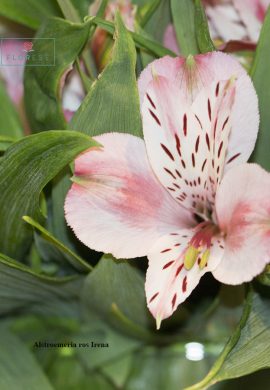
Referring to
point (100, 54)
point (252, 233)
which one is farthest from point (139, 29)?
point (252, 233)

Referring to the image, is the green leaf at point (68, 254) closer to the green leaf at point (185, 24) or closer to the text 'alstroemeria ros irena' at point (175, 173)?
the text 'alstroemeria ros irena' at point (175, 173)

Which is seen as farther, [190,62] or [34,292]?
[34,292]

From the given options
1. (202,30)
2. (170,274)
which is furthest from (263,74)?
(170,274)

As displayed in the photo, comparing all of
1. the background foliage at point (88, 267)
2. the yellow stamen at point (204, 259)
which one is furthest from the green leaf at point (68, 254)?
the yellow stamen at point (204, 259)

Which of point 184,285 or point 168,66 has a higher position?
point 168,66

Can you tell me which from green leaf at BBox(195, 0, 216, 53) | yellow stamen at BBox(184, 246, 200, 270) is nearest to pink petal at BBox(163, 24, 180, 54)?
green leaf at BBox(195, 0, 216, 53)

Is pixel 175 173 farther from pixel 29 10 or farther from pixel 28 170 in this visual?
pixel 29 10

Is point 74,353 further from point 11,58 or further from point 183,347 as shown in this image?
point 11,58

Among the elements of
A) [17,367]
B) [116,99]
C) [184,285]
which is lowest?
[17,367]
